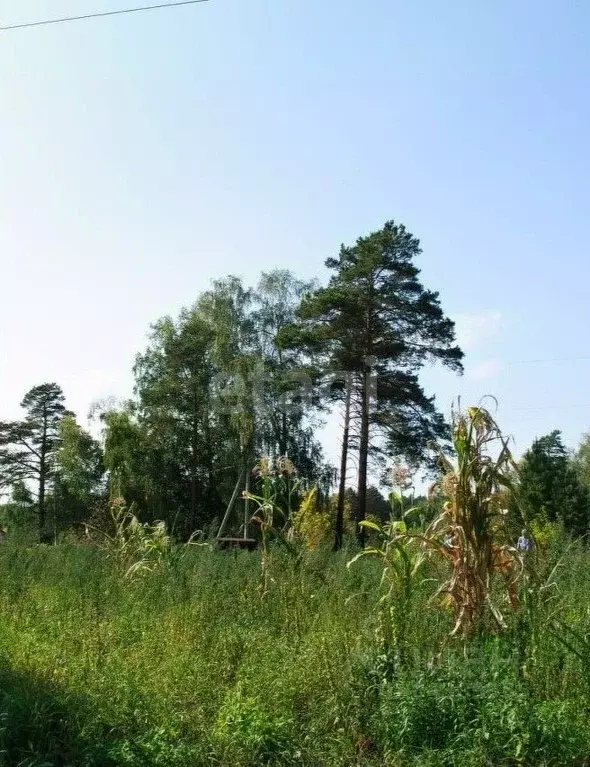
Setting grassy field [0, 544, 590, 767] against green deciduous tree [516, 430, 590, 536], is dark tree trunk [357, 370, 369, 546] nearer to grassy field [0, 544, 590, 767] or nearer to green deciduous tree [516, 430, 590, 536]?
green deciduous tree [516, 430, 590, 536]

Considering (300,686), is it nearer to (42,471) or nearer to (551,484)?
(551,484)

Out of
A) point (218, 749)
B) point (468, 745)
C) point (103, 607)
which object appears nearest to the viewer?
point (468, 745)

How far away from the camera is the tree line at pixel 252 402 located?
2906cm

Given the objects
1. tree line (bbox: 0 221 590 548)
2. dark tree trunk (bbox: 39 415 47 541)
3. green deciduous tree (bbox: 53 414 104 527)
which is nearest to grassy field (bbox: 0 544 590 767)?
tree line (bbox: 0 221 590 548)

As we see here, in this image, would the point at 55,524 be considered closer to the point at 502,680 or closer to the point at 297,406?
the point at 297,406

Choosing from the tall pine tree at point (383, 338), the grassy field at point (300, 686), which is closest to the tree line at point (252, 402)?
the tall pine tree at point (383, 338)

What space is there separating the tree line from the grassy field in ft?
68.9

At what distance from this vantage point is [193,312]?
139ft

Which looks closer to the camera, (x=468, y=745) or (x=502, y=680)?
(x=468, y=745)

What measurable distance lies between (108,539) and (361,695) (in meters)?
7.11

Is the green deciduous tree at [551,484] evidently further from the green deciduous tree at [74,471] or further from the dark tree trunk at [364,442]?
the green deciduous tree at [74,471]

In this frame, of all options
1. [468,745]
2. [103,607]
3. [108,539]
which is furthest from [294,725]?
[108,539]

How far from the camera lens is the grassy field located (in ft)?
13.3

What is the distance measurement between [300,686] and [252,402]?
3323 cm
